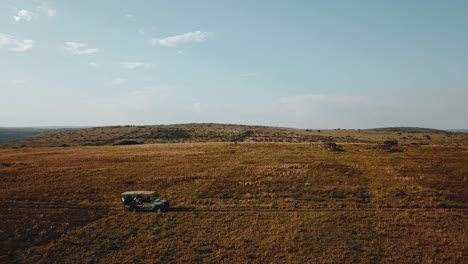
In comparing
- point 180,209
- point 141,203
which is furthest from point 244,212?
point 141,203

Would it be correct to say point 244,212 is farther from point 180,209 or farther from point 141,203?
point 141,203

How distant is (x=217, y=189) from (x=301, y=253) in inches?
821

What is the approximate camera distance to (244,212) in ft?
140

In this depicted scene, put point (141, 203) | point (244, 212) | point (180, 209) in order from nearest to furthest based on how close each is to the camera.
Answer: point (244, 212)
point (141, 203)
point (180, 209)

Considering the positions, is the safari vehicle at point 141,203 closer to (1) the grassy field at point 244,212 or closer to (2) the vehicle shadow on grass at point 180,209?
(2) the vehicle shadow on grass at point 180,209

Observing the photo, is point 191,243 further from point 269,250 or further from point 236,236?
point 269,250

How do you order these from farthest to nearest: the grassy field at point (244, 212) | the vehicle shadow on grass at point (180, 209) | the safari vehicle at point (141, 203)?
the vehicle shadow on grass at point (180, 209), the safari vehicle at point (141, 203), the grassy field at point (244, 212)

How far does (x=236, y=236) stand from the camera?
119ft

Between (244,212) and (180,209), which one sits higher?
(244,212)

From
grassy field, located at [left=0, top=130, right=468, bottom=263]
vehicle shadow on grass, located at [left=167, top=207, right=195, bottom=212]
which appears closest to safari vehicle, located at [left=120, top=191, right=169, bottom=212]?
vehicle shadow on grass, located at [left=167, top=207, right=195, bottom=212]

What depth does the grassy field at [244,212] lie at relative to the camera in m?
33.0

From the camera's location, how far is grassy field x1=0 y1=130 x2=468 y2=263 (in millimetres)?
32969

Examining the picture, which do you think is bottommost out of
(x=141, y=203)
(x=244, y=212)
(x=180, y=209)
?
(x=180, y=209)

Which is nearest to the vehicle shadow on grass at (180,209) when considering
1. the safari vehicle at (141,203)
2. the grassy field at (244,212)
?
the grassy field at (244,212)
